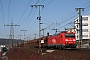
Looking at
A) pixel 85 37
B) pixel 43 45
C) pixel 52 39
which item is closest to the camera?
pixel 52 39

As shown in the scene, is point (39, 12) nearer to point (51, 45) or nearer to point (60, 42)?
point (60, 42)

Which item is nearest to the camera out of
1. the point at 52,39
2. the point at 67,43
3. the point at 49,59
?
the point at 49,59

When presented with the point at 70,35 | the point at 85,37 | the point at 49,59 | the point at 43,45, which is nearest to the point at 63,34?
the point at 70,35

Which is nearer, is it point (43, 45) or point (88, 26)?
point (43, 45)

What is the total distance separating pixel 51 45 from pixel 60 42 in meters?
8.31

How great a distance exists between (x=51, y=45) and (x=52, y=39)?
2.10 m

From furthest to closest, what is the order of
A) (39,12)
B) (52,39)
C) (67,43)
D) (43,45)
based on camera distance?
(43,45)
(52,39)
(67,43)
(39,12)

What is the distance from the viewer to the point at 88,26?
116375mm

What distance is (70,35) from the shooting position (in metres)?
47.0

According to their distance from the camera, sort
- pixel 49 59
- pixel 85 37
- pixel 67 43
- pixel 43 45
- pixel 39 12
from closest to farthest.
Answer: pixel 49 59 < pixel 39 12 < pixel 67 43 < pixel 43 45 < pixel 85 37

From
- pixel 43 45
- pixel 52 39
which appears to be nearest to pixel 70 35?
pixel 52 39

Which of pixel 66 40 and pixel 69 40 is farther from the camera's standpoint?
pixel 69 40

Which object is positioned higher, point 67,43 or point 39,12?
point 39,12

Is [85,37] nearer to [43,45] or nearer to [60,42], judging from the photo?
[43,45]
